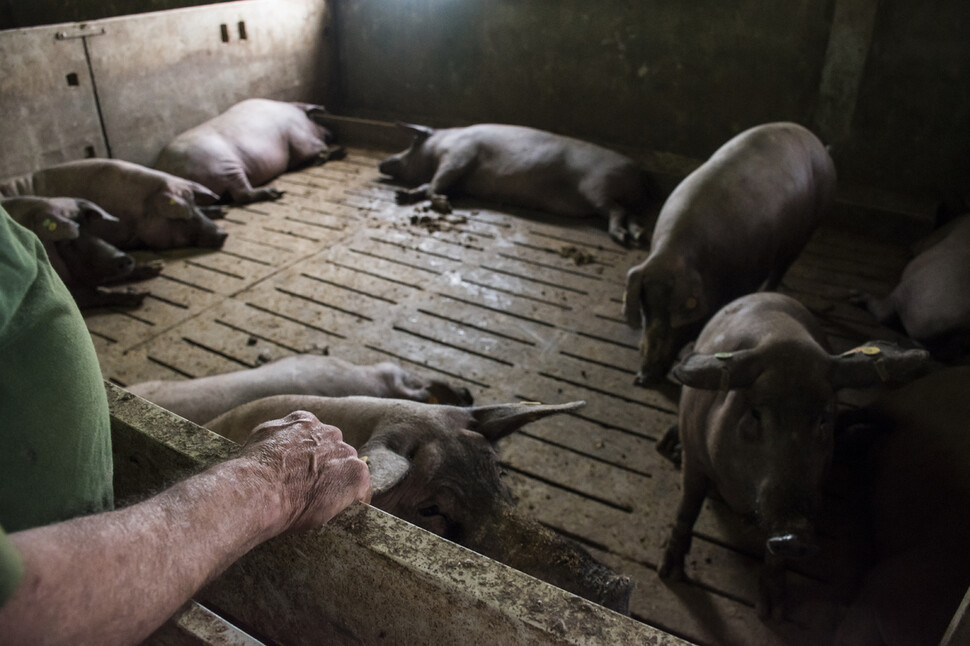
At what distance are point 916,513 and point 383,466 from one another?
229 centimetres

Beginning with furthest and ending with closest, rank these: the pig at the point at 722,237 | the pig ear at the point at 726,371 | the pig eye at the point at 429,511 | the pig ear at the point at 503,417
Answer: the pig at the point at 722,237 < the pig ear at the point at 726,371 < the pig ear at the point at 503,417 < the pig eye at the point at 429,511

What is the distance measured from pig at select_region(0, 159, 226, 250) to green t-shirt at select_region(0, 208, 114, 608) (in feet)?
16.7

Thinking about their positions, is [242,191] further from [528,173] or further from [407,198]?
[528,173]

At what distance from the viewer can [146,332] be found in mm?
4980

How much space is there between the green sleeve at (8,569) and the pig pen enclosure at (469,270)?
8.60 ft

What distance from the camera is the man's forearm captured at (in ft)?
3.35

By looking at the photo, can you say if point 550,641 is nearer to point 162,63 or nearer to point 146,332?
point 146,332

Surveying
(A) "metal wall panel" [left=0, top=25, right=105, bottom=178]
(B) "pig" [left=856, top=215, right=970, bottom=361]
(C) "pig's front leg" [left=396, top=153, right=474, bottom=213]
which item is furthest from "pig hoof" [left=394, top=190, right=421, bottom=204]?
(B) "pig" [left=856, top=215, right=970, bottom=361]

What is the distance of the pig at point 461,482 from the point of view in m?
2.01

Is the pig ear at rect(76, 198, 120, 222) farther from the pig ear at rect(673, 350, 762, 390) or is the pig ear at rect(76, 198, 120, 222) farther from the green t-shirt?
the pig ear at rect(673, 350, 762, 390)

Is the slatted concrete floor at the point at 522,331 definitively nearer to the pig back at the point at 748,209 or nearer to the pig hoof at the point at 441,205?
the pig hoof at the point at 441,205

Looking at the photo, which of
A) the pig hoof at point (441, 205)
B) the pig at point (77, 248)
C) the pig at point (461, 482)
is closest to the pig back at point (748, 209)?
the pig at point (461, 482)

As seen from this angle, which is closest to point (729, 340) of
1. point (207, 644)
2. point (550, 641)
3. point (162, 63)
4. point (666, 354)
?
point (666, 354)

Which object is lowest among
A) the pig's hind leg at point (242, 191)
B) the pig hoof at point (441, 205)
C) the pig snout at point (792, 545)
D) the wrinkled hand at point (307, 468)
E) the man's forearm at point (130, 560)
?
the pig snout at point (792, 545)
